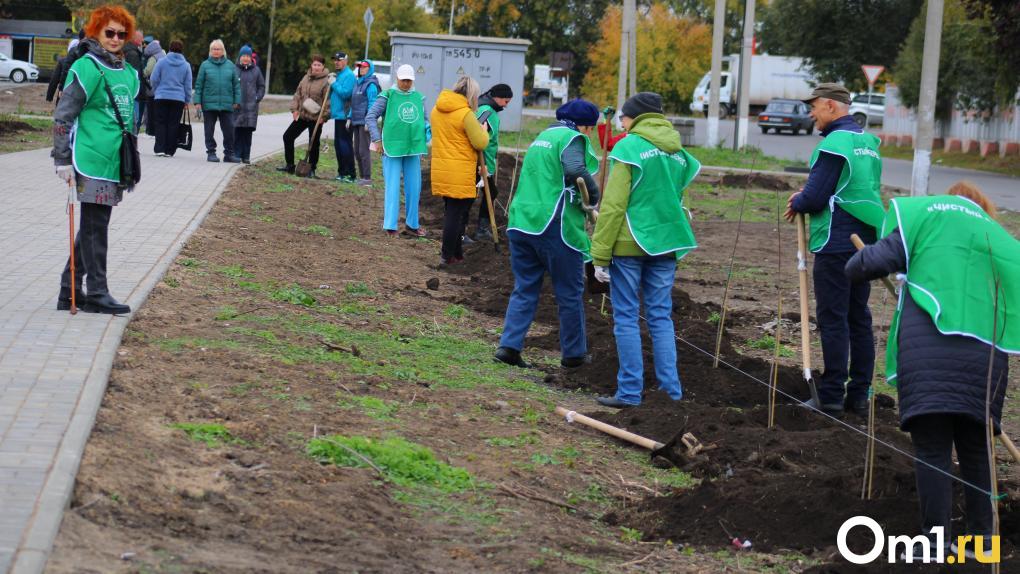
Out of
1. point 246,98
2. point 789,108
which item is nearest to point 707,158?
point 246,98

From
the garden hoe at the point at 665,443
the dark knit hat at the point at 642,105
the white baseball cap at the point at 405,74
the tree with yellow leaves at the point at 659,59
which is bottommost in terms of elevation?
the garden hoe at the point at 665,443

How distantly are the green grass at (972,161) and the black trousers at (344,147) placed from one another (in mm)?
19953

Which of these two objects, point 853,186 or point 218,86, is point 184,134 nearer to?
point 218,86

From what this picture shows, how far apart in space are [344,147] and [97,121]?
1155 centimetres

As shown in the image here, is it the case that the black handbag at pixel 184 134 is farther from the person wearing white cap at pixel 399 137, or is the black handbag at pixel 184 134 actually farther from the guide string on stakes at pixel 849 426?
the guide string on stakes at pixel 849 426

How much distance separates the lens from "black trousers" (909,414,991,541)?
17.8 ft

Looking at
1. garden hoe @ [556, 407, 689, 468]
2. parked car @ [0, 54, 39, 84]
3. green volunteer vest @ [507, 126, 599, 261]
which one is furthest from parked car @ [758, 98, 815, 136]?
garden hoe @ [556, 407, 689, 468]

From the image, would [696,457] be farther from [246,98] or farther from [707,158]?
[707,158]

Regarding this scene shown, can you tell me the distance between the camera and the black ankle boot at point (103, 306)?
8.23 metres

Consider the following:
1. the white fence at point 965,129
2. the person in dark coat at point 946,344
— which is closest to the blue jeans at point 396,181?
the person in dark coat at point 946,344

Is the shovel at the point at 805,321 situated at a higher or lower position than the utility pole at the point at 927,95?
lower

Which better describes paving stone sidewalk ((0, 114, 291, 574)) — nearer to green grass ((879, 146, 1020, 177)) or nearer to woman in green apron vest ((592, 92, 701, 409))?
woman in green apron vest ((592, 92, 701, 409))

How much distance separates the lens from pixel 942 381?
17.4ft

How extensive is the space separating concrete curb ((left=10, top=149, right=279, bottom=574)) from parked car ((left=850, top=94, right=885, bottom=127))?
55364mm
